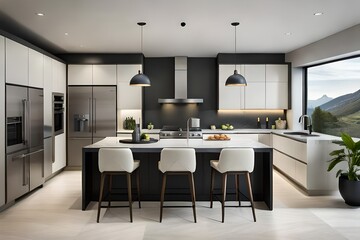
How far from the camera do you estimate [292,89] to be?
734 cm

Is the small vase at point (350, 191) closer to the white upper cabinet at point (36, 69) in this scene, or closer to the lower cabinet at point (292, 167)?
the lower cabinet at point (292, 167)

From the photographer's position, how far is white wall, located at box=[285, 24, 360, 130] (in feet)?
16.3

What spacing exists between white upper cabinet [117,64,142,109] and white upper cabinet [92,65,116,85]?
5.7 inches

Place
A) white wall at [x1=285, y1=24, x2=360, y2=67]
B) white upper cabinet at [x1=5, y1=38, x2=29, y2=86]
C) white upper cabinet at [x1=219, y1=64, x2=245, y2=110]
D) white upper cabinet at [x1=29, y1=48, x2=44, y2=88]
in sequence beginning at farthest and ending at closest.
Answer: white upper cabinet at [x1=219, y1=64, x2=245, y2=110], white upper cabinet at [x1=29, y1=48, x2=44, y2=88], white wall at [x1=285, y1=24, x2=360, y2=67], white upper cabinet at [x1=5, y1=38, x2=29, y2=86]

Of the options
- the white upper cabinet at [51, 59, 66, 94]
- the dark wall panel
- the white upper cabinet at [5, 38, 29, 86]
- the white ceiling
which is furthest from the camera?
the dark wall panel

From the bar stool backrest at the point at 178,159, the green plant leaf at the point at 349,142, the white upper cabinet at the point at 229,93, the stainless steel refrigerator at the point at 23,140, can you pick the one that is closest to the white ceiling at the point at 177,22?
the white upper cabinet at the point at 229,93

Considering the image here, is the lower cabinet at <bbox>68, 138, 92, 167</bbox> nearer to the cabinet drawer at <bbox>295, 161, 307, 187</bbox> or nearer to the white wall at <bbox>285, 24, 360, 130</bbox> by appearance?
the cabinet drawer at <bbox>295, 161, 307, 187</bbox>

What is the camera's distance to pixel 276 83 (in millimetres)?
7430

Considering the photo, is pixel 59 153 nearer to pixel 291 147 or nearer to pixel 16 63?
pixel 16 63

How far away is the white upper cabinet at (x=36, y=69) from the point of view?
5.20 metres

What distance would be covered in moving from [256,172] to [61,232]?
281 centimetres

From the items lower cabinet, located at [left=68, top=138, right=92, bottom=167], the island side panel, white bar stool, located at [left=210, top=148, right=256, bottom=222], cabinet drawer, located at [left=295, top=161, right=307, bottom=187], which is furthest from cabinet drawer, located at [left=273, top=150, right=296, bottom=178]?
lower cabinet, located at [left=68, top=138, right=92, bottom=167]

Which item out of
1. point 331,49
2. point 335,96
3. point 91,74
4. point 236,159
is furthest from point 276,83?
point 91,74

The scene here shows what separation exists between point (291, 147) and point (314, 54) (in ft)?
6.25
